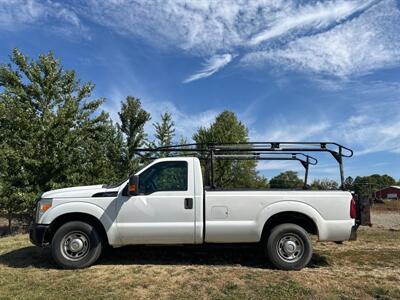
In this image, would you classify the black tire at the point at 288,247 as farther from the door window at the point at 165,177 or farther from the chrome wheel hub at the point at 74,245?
the chrome wheel hub at the point at 74,245

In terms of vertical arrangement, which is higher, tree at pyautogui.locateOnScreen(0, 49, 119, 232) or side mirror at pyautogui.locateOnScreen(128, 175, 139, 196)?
tree at pyautogui.locateOnScreen(0, 49, 119, 232)

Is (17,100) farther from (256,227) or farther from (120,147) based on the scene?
(256,227)

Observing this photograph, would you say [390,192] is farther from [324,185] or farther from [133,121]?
[324,185]

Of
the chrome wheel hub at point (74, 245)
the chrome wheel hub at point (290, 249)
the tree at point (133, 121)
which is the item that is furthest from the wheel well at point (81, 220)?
the tree at point (133, 121)

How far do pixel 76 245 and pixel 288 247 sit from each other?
11.8 feet

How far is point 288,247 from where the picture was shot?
706 cm

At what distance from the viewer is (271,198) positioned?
7.16 m


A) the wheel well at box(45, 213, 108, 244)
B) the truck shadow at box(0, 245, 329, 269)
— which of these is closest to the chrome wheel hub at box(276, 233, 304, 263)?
the truck shadow at box(0, 245, 329, 269)

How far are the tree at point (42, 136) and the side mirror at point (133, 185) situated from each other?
10.3m

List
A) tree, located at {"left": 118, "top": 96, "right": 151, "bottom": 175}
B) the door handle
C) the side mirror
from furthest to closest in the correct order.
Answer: tree, located at {"left": 118, "top": 96, "right": 151, "bottom": 175} → the door handle → the side mirror

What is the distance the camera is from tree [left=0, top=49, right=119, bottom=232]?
16.2 meters

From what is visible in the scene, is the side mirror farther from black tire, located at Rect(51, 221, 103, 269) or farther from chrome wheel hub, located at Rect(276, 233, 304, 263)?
chrome wheel hub, located at Rect(276, 233, 304, 263)

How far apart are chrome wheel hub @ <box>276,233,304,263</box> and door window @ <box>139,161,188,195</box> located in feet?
6.22

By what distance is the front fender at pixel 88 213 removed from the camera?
7.10 meters
